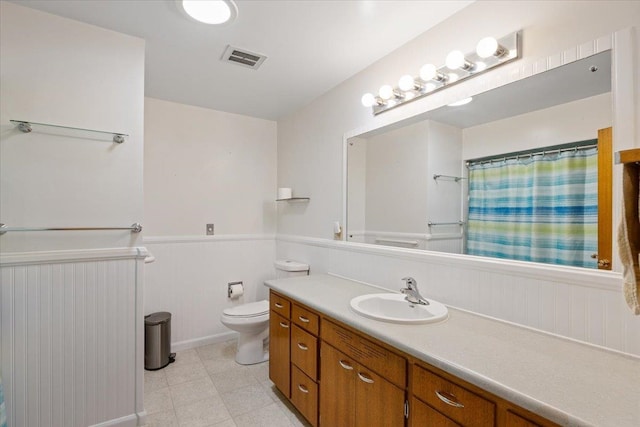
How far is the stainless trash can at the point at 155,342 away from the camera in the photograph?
2504 millimetres

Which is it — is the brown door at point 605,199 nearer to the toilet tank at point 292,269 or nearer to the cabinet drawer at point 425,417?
the cabinet drawer at point 425,417

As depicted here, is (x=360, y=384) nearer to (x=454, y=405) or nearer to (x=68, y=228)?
(x=454, y=405)

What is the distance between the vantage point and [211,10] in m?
1.62

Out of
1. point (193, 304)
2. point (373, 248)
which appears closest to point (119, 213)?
point (193, 304)

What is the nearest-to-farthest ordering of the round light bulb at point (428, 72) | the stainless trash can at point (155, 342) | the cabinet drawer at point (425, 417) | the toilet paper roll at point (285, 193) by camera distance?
the cabinet drawer at point (425, 417) → the round light bulb at point (428, 72) → the stainless trash can at point (155, 342) → the toilet paper roll at point (285, 193)

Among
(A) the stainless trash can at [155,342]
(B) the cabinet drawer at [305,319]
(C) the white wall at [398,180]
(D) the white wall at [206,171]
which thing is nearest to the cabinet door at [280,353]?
(B) the cabinet drawer at [305,319]

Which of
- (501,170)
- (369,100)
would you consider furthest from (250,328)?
(501,170)

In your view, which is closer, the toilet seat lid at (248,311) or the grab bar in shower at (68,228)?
the grab bar in shower at (68,228)

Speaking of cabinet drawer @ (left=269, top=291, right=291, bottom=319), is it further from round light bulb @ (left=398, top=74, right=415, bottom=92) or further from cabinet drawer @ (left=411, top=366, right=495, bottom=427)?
round light bulb @ (left=398, top=74, right=415, bottom=92)

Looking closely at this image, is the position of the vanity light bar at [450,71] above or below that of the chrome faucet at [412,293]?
above

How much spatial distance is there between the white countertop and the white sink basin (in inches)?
3.0

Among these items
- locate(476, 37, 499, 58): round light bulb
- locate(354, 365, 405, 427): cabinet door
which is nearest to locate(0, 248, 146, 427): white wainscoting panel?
locate(354, 365, 405, 427): cabinet door

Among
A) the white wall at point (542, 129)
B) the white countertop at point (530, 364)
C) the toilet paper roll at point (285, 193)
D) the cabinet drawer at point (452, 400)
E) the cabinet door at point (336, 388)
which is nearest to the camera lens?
the white countertop at point (530, 364)

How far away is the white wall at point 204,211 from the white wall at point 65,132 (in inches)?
38.3
